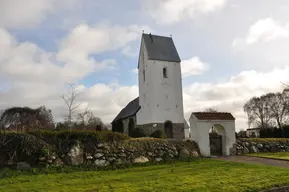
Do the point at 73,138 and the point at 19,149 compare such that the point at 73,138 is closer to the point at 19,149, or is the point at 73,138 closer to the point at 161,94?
the point at 19,149

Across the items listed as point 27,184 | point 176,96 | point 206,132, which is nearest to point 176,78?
point 176,96

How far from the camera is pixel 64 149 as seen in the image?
37.7 feet

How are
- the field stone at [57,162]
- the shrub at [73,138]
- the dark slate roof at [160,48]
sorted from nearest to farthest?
the field stone at [57,162] → the shrub at [73,138] → the dark slate roof at [160,48]

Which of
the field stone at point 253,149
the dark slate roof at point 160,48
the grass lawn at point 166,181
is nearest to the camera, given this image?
the grass lawn at point 166,181

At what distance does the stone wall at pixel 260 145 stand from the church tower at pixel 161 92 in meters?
10.1

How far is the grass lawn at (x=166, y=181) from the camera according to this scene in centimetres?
727

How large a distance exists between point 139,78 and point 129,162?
18.2m

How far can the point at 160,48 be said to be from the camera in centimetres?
2833

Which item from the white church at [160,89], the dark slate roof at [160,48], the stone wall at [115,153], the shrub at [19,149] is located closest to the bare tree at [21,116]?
the white church at [160,89]

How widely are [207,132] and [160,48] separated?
49.4ft

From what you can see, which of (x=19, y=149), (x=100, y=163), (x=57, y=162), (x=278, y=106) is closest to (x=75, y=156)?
(x=57, y=162)

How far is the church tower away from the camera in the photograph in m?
26.4

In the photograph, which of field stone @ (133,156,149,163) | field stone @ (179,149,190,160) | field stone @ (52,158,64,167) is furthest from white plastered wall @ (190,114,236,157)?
field stone @ (52,158,64,167)

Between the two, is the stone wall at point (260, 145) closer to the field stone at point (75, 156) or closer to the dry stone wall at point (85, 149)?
the dry stone wall at point (85, 149)
